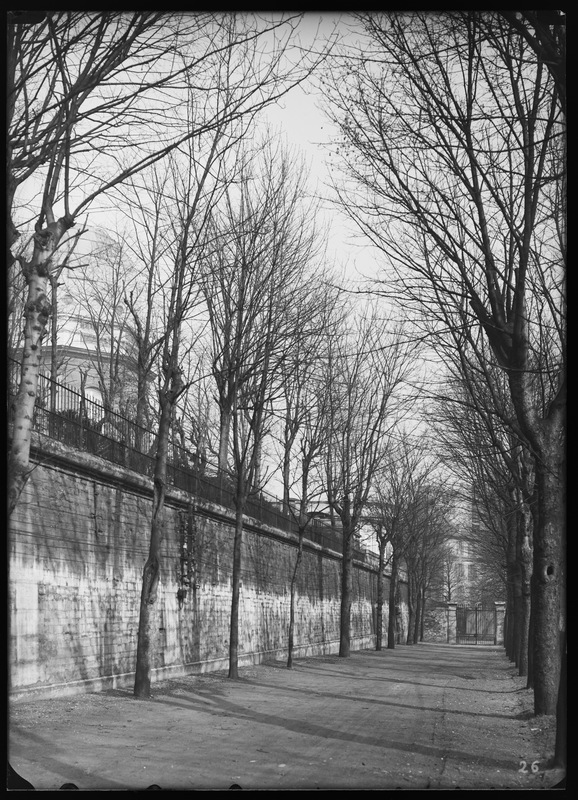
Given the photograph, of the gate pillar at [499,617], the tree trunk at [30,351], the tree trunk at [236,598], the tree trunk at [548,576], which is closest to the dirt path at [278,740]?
the tree trunk at [548,576]

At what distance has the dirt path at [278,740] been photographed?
837 cm

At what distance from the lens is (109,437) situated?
16.8 metres

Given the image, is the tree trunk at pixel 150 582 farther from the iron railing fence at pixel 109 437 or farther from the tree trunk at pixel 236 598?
the tree trunk at pixel 236 598

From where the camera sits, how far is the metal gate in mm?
71938

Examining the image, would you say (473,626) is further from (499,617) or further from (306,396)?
(306,396)

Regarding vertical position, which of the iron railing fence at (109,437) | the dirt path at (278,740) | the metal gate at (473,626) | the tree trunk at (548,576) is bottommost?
the metal gate at (473,626)

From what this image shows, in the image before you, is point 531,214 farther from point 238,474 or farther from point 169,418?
point 238,474

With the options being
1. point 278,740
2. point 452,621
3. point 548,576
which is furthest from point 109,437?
point 452,621

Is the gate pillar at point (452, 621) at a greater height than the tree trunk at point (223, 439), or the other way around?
the tree trunk at point (223, 439)

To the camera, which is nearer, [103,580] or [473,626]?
[103,580]

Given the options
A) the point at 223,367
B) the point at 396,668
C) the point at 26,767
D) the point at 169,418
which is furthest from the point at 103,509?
the point at 396,668

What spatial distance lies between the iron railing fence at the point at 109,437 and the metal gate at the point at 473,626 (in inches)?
1965

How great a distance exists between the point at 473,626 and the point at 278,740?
68691 mm

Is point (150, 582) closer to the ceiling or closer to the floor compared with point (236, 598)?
closer to the ceiling
